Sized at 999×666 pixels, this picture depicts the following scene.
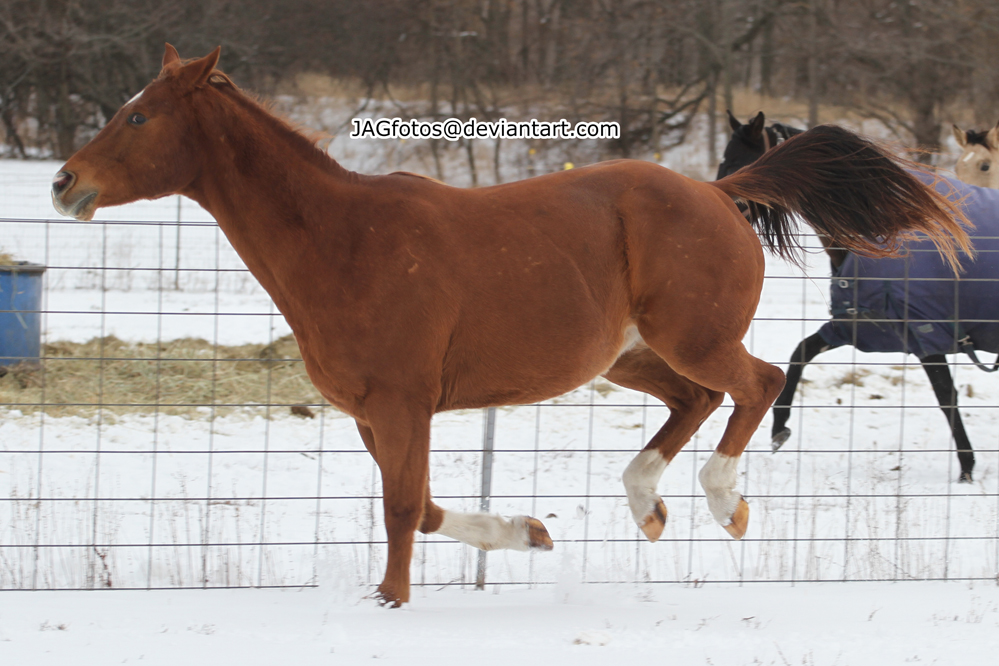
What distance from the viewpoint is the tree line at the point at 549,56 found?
59.3 ft

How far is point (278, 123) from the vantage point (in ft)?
11.2

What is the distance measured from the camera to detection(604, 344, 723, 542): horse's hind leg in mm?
3842

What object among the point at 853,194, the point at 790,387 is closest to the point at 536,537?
the point at 853,194

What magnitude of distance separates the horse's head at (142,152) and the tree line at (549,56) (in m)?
15.0

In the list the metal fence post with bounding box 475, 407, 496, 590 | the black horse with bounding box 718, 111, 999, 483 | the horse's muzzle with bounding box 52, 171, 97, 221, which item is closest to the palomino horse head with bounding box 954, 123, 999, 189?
the black horse with bounding box 718, 111, 999, 483

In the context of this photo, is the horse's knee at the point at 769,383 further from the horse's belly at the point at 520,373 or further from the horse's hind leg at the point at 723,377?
the horse's belly at the point at 520,373

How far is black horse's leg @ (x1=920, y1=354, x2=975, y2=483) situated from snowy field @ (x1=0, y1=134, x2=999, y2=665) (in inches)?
6.3

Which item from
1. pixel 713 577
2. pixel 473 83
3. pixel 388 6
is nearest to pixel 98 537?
pixel 713 577

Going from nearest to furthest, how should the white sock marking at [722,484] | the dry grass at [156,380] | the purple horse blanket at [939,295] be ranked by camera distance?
the white sock marking at [722,484]
the purple horse blanket at [939,295]
the dry grass at [156,380]

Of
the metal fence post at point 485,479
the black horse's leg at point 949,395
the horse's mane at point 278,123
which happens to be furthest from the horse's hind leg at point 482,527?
the black horse's leg at point 949,395

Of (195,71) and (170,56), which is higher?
(170,56)

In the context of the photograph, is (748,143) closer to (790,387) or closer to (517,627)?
(790,387)

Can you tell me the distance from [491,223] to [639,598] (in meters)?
1.60

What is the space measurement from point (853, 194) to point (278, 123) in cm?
241
